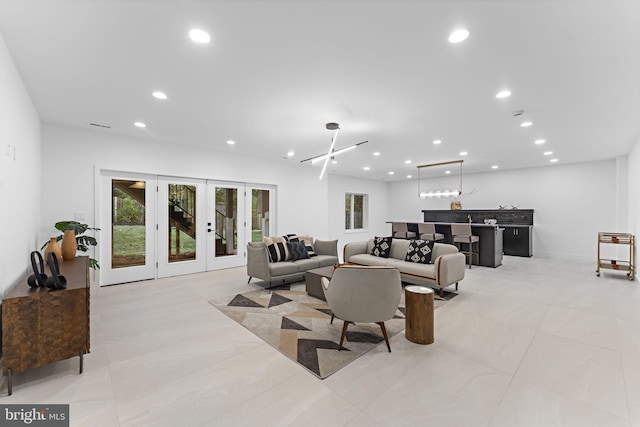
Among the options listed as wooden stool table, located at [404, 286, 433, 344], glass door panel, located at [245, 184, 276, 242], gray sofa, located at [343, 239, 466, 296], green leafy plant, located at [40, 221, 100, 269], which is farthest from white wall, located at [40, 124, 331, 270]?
wooden stool table, located at [404, 286, 433, 344]

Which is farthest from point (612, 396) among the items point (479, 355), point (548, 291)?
point (548, 291)

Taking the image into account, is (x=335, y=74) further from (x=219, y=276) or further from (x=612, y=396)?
(x=219, y=276)

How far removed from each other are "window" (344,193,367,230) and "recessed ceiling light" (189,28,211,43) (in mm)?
8608

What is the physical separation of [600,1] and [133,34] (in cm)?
344

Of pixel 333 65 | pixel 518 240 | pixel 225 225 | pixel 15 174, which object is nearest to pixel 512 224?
pixel 518 240

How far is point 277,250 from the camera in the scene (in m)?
5.14

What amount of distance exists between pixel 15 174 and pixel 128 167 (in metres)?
2.40

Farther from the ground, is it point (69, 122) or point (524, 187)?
point (69, 122)

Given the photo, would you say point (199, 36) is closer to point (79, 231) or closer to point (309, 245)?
point (79, 231)

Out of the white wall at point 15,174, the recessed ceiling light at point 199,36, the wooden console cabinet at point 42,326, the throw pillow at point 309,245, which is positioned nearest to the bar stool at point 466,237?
the throw pillow at point 309,245

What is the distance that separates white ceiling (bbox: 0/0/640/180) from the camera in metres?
2.06

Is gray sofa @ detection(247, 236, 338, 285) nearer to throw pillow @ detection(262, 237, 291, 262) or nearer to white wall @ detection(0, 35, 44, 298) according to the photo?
throw pillow @ detection(262, 237, 291, 262)

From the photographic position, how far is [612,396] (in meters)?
2.05

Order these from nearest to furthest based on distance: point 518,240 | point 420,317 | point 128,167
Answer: point 420,317 → point 128,167 → point 518,240
